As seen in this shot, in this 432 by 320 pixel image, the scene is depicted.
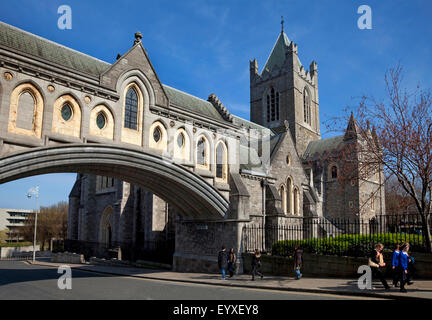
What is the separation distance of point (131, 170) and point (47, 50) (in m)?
5.92

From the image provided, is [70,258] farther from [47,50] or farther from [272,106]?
[272,106]

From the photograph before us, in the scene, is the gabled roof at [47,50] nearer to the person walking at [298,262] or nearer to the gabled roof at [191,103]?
the gabled roof at [191,103]

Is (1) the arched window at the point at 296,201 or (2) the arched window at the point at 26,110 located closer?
(2) the arched window at the point at 26,110

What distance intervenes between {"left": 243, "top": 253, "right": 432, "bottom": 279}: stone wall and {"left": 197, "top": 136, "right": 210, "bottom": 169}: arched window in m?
5.33

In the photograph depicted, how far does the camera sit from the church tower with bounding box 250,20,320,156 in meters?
47.7

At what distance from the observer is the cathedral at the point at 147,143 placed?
1191cm

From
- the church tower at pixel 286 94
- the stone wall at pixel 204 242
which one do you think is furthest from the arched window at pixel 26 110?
the church tower at pixel 286 94

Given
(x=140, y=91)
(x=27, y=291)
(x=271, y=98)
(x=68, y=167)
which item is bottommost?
(x=27, y=291)

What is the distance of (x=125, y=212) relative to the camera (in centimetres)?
2941

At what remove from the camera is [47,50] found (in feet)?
44.0

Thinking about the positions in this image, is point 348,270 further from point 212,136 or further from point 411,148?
point 212,136
